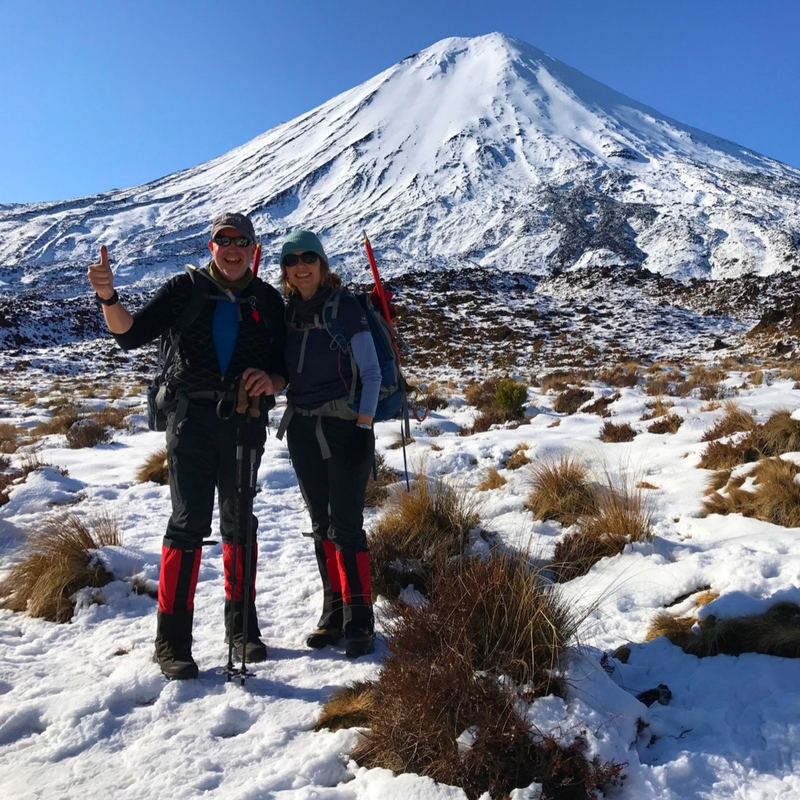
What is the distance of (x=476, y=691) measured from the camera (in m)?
1.83

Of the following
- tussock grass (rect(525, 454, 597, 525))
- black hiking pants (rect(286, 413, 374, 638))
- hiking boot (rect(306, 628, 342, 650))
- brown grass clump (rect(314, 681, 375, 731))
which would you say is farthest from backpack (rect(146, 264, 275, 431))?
tussock grass (rect(525, 454, 597, 525))

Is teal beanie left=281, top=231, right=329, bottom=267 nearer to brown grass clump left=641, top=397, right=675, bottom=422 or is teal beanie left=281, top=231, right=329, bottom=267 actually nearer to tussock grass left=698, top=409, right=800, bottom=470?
tussock grass left=698, top=409, right=800, bottom=470

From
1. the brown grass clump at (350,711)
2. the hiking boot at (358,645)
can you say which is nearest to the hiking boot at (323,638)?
the hiking boot at (358,645)

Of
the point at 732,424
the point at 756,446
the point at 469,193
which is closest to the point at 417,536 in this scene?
the point at 756,446

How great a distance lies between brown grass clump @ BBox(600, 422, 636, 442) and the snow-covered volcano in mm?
44107

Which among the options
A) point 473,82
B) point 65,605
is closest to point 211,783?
point 65,605

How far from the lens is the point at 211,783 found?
75.3 inches

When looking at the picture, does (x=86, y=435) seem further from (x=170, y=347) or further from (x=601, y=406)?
(x=601, y=406)

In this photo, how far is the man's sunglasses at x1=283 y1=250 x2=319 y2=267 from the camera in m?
2.85

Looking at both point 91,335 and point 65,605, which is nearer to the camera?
point 65,605

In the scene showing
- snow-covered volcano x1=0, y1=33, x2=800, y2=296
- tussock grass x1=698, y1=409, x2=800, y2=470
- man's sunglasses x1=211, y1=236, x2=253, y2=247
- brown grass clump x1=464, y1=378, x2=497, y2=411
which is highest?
snow-covered volcano x1=0, y1=33, x2=800, y2=296

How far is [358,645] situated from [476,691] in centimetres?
104

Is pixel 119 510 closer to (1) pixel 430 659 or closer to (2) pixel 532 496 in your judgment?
(2) pixel 532 496

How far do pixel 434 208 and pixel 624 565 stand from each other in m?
64.8
